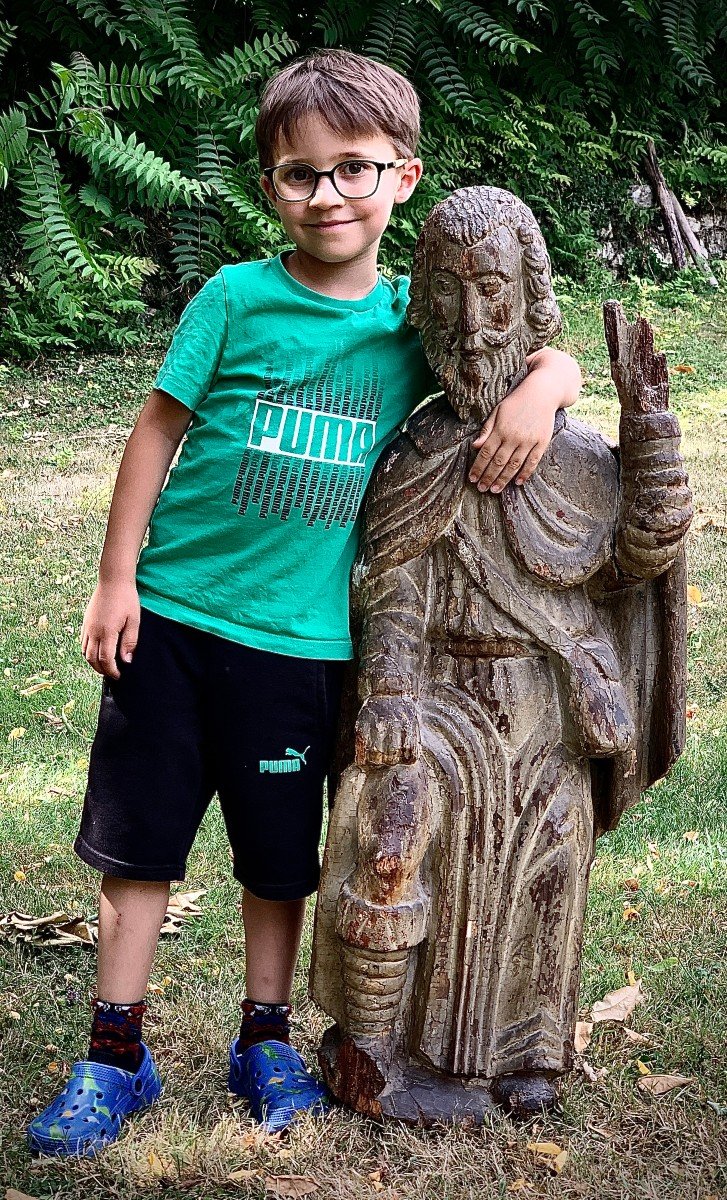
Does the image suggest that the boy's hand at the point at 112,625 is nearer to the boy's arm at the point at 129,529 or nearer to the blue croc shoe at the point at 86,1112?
the boy's arm at the point at 129,529

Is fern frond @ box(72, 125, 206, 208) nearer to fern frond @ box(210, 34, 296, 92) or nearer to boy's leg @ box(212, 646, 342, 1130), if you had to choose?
fern frond @ box(210, 34, 296, 92)

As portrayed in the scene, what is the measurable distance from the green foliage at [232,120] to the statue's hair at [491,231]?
5261mm

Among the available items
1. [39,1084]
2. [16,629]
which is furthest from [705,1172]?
[16,629]

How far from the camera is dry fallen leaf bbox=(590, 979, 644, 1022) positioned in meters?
3.00

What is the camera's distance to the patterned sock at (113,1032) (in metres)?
2.53

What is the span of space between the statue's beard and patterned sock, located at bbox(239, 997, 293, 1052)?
4.34 feet

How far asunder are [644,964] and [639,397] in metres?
1.62

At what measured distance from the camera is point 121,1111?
2.53 meters

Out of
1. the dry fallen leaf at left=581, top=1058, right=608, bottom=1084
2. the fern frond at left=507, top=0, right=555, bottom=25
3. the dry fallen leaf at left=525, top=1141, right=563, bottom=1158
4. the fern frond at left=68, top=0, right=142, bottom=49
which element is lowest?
the dry fallen leaf at left=581, top=1058, right=608, bottom=1084

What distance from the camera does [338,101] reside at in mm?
2238

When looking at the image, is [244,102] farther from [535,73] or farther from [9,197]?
[535,73]

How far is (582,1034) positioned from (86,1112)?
3.81ft

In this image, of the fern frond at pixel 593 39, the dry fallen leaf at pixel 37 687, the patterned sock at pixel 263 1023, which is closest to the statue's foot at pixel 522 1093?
the patterned sock at pixel 263 1023

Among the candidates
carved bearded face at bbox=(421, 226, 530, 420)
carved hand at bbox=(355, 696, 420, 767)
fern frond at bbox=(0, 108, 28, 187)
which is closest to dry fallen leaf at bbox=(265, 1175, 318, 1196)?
carved hand at bbox=(355, 696, 420, 767)
